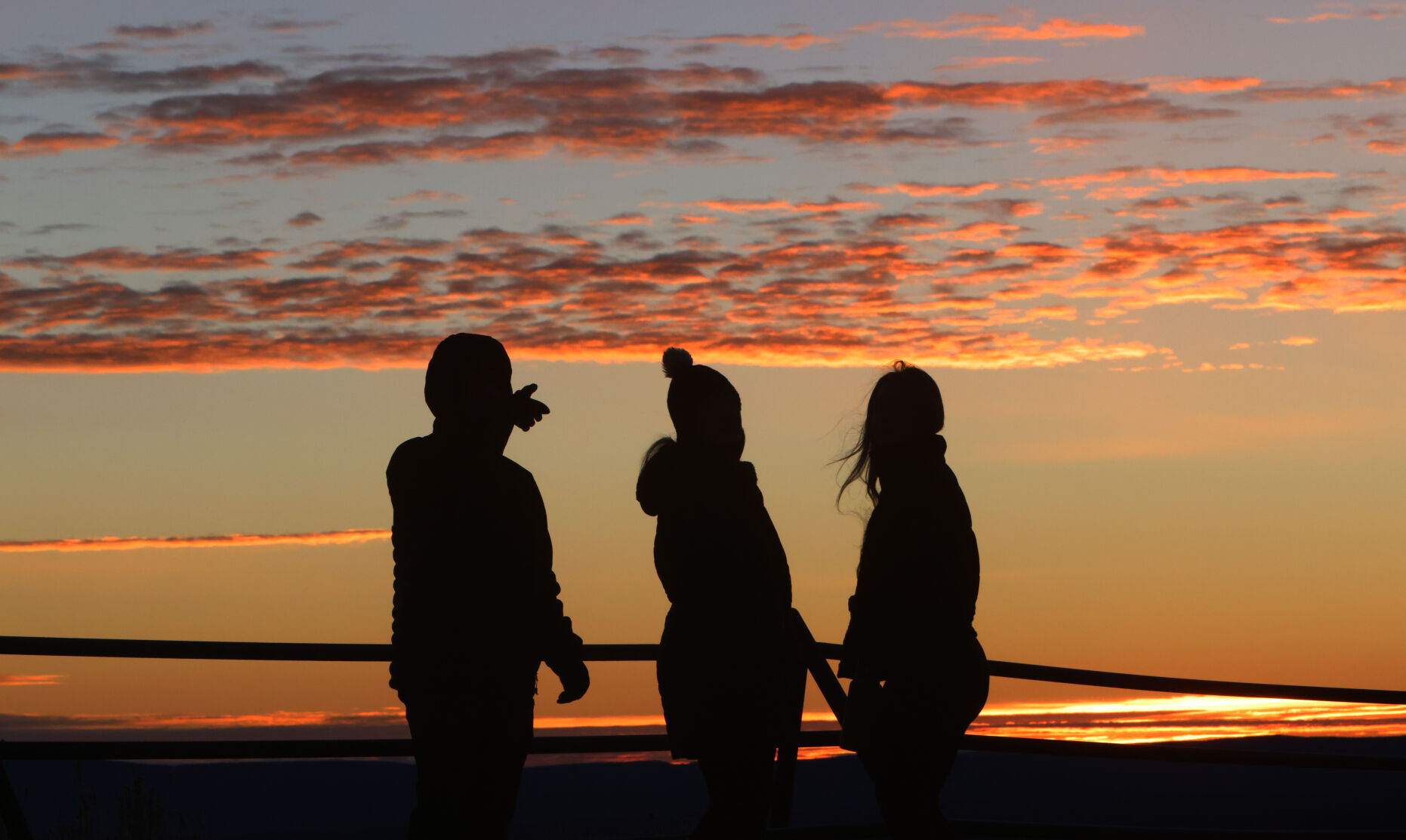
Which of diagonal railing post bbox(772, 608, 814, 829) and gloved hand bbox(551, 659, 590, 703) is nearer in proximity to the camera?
gloved hand bbox(551, 659, 590, 703)

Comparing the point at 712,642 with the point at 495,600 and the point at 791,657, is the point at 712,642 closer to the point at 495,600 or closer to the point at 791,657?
the point at 791,657

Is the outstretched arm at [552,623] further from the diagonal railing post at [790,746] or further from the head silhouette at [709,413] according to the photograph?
the diagonal railing post at [790,746]

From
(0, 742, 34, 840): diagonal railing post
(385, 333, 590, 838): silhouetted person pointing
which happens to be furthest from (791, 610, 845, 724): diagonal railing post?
(0, 742, 34, 840): diagonal railing post

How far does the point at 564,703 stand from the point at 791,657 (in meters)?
0.90

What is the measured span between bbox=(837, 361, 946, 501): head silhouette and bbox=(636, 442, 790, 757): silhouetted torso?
340 mm

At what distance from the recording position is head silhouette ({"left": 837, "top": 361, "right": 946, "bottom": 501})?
505cm

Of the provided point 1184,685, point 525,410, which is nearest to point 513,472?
point 525,410

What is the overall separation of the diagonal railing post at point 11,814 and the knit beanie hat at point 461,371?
2292 millimetres

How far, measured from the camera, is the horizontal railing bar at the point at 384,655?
5523mm

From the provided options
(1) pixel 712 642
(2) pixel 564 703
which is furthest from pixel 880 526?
(2) pixel 564 703

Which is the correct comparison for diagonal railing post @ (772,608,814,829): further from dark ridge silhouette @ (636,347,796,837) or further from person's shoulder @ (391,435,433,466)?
person's shoulder @ (391,435,433,466)

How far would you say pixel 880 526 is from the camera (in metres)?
5.02

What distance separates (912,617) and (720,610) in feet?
1.90

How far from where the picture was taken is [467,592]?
4559 mm
